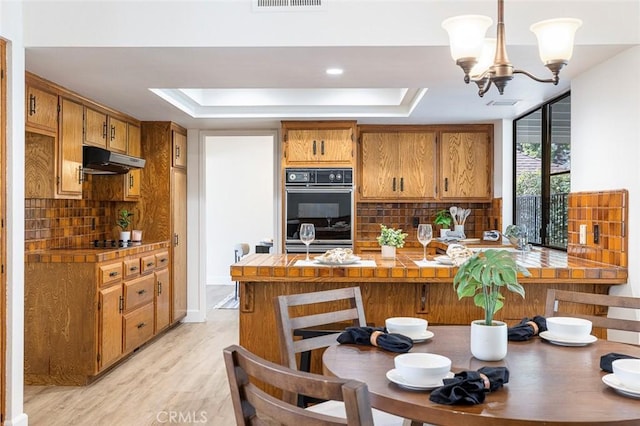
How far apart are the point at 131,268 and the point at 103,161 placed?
929 mm

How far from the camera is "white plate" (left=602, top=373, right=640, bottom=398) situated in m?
1.31

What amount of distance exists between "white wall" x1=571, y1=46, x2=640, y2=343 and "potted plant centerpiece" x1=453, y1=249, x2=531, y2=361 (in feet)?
5.04

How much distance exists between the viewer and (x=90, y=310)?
3652mm

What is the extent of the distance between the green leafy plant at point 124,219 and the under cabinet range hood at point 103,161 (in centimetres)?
61

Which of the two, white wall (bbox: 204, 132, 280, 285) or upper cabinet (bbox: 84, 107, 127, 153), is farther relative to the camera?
white wall (bbox: 204, 132, 280, 285)

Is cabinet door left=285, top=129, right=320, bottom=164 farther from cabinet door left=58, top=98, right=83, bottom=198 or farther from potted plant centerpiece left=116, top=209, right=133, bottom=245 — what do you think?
cabinet door left=58, top=98, right=83, bottom=198

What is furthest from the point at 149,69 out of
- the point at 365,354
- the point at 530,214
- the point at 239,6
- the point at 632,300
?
the point at 530,214

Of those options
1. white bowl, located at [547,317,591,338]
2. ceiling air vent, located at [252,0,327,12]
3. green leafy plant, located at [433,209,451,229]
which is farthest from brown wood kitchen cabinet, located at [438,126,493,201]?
white bowl, located at [547,317,591,338]

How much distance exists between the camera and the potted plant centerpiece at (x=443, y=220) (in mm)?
5575

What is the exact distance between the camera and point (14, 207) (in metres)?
2.76

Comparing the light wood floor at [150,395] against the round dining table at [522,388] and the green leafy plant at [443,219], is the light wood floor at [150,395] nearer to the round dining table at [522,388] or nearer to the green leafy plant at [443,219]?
the round dining table at [522,388]

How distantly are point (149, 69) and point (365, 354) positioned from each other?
2371mm

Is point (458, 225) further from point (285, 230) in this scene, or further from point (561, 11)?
point (561, 11)

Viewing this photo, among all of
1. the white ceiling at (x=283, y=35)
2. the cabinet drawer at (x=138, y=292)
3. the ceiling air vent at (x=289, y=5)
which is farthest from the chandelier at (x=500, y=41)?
the cabinet drawer at (x=138, y=292)
